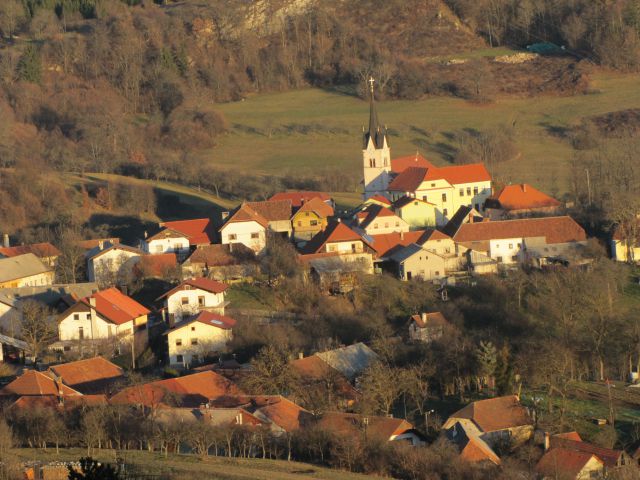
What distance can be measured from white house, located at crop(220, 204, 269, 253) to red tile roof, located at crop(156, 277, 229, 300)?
3817mm

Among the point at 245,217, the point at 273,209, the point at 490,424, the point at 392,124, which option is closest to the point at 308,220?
the point at 273,209

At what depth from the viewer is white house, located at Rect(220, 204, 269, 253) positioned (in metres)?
46.1

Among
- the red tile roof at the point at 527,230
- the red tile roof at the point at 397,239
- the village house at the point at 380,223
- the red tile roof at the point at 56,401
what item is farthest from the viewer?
the village house at the point at 380,223

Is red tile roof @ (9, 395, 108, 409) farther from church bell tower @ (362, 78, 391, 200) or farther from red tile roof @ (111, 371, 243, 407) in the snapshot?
church bell tower @ (362, 78, 391, 200)

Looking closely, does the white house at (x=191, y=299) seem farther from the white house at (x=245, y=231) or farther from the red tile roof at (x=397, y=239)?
the red tile roof at (x=397, y=239)

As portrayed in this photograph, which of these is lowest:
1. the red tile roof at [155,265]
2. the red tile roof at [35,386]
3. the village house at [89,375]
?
the village house at [89,375]

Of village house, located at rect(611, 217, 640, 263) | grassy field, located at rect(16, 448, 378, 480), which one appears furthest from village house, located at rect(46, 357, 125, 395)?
village house, located at rect(611, 217, 640, 263)

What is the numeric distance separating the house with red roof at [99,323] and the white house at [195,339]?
123 centimetres

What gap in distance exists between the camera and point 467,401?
34.8 meters

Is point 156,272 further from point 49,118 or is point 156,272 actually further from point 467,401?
point 49,118

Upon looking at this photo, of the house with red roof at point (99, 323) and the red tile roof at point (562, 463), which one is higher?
the house with red roof at point (99, 323)

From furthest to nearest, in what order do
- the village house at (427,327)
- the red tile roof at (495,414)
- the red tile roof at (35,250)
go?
the red tile roof at (35,250), the village house at (427,327), the red tile roof at (495,414)

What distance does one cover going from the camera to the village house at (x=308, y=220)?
1895 inches

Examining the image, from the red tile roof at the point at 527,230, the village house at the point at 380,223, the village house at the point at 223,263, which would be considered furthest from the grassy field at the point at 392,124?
the village house at the point at 223,263
